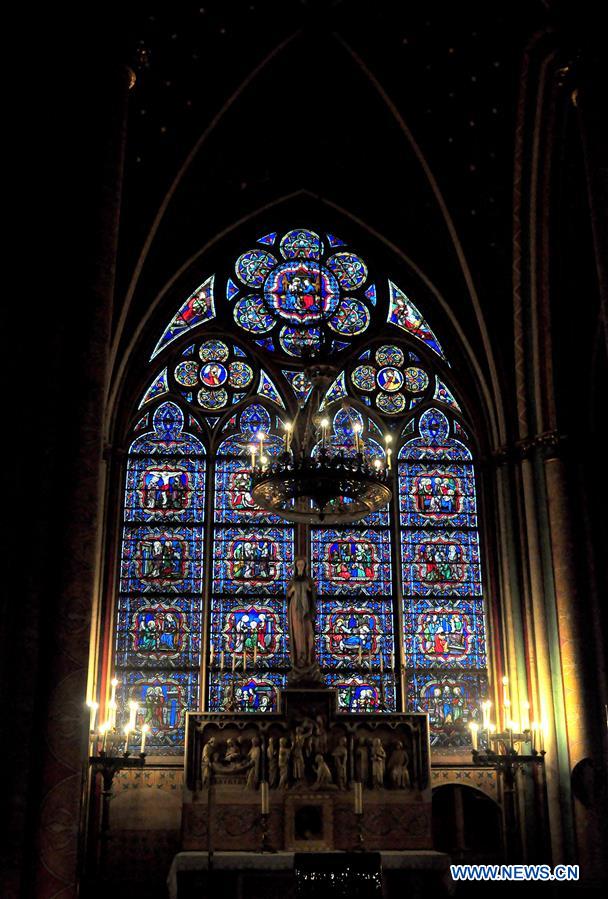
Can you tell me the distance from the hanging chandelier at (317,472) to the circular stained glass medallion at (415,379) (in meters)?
7.51

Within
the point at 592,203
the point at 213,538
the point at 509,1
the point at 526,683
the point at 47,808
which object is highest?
the point at 509,1

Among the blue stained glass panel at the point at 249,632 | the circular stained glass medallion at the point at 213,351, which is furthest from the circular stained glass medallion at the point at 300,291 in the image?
the blue stained glass panel at the point at 249,632

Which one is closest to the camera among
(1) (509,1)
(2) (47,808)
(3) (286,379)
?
(2) (47,808)

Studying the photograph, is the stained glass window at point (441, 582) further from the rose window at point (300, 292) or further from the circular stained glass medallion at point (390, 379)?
the rose window at point (300, 292)

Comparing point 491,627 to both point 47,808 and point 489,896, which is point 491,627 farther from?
point 47,808

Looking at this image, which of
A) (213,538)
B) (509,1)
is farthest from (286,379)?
(509,1)

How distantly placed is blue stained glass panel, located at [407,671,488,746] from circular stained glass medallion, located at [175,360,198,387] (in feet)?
23.8

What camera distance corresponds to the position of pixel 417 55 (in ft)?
63.3

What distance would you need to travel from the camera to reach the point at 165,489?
2073 centimetres

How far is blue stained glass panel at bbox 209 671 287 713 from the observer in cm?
1916

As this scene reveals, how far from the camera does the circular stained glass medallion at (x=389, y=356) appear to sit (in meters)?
22.4

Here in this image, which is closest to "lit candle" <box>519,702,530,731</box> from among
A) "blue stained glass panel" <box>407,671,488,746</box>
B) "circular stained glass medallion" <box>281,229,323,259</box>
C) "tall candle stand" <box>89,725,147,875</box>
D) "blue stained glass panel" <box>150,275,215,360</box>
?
"blue stained glass panel" <box>407,671,488,746</box>

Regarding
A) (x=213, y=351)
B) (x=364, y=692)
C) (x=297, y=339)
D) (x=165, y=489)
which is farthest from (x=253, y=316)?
(x=364, y=692)

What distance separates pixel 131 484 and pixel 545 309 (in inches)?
333
